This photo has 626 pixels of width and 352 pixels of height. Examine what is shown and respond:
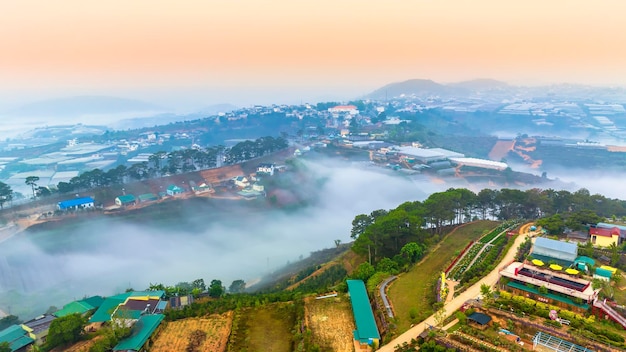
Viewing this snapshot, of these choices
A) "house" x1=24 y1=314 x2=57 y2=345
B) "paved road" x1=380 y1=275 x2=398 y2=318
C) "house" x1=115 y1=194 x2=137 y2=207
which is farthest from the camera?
"house" x1=115 y1=194 x2=137 y2=207

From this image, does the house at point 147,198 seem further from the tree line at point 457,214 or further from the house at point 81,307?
the tree line at point 457,214

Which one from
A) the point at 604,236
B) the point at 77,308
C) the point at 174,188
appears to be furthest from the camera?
the point at 174,188

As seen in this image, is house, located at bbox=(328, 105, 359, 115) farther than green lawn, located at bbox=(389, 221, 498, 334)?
Yes

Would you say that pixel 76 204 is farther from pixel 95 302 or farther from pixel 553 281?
pixel 553 281

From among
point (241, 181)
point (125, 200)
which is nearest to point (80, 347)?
point (125, 200)

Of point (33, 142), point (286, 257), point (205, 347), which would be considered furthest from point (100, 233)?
point (33, 142)

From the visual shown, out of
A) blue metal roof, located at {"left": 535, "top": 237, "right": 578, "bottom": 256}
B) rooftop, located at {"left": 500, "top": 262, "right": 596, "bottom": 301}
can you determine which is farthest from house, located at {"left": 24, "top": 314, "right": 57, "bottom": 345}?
blue metal roof, located at {"left": 535, "top": 237, "right": 578, "bottom": 256}

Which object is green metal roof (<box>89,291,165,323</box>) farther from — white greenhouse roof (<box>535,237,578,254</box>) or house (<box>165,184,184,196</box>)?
house (<box>165,184,184,196</box>)

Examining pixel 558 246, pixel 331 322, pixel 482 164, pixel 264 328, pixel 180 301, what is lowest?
pixel 482 164
